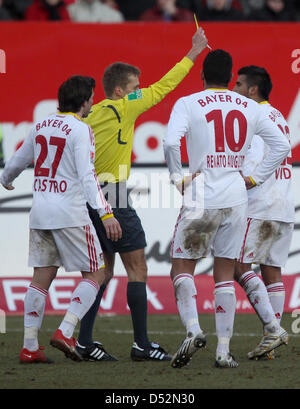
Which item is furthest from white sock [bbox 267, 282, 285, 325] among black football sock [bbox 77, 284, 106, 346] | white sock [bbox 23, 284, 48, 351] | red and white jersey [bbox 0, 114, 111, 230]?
white sock [bbox 23, 284, 48, 351]

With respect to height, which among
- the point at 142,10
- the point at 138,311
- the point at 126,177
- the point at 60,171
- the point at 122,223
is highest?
the point at 142,10

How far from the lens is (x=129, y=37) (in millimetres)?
10758

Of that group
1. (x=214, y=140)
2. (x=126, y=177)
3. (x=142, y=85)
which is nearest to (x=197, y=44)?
(x=214, y=140)

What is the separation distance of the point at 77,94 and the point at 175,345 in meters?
2.50

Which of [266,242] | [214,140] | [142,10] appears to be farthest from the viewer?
[142,10]

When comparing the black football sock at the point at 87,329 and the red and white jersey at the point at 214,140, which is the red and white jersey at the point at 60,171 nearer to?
the red and white jersey at the point at 214,140

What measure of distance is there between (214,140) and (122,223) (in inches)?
42.7

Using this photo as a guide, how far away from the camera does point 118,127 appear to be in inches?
286

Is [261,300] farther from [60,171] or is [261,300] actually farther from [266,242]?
[60,171]

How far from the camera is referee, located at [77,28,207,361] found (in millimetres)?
→ 7207

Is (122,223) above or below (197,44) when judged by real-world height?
below

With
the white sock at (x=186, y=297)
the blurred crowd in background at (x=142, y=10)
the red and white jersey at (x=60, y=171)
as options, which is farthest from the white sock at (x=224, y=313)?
the blurred crowd in background at (x=142, y=10)

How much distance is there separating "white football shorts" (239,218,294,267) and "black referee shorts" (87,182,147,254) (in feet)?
2.81
